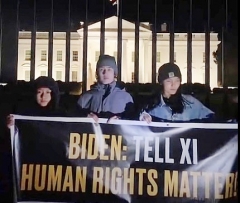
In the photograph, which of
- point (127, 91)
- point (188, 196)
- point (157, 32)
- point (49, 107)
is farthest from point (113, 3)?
point (188, 196)

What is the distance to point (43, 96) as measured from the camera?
2.63 metres

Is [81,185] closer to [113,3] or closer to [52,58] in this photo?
[52,58]

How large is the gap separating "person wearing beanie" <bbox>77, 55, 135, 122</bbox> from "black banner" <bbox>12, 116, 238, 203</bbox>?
0.05 metres

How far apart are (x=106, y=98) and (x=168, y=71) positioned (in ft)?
1.14

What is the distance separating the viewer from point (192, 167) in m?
2.56

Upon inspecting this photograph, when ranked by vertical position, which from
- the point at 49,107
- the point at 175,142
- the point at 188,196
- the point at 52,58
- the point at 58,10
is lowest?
the point at 188,196

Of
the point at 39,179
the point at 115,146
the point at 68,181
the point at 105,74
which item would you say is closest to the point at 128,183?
the point at 115,146

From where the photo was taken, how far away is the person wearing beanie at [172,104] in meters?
2.60

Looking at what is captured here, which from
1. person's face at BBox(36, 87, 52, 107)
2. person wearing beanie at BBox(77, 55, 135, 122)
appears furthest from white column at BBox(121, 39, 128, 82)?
person's face at BBox(36, 87, 52, 107)

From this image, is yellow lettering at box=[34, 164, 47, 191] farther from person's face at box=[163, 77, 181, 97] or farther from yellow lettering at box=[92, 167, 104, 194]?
person's face at box=[163, 77, 181, 97]

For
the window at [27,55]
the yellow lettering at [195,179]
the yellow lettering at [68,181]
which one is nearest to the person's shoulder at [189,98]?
the yellow lettering at [195,179]

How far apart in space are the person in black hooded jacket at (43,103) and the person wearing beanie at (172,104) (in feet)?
1.45

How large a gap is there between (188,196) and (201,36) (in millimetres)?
900

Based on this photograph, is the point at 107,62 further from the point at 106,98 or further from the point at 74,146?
the point at 74,146
